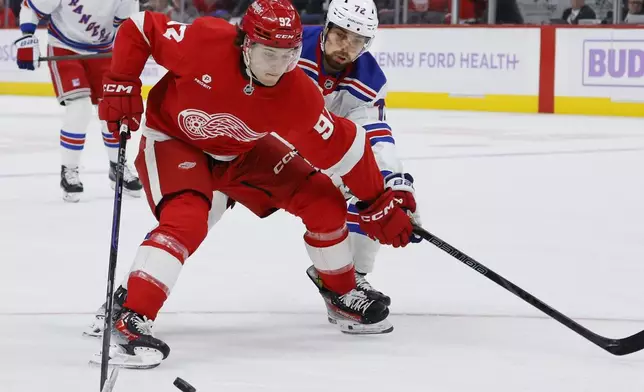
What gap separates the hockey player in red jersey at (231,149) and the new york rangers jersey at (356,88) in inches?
8.9

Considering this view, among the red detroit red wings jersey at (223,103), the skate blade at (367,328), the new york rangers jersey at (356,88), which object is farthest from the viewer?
the new york rangers jersey at (356,88)

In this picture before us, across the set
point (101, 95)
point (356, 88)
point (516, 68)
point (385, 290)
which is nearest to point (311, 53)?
point (356, 88)

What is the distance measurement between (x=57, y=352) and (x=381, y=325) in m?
0.85

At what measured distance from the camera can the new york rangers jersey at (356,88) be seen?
329 centimetres

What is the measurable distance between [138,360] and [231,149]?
0.62 metres

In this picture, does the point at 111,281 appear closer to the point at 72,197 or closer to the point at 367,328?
the point at 367,328

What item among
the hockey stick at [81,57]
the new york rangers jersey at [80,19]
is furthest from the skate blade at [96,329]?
the new york rangers jersey at [80,19]

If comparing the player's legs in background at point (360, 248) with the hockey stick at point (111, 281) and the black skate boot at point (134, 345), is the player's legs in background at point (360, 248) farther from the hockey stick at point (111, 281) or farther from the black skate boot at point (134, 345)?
the black skate boot at point (134, 345)

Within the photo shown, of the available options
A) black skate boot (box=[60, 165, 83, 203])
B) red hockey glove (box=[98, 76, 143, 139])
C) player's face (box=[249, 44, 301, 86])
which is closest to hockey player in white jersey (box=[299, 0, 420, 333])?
player's face (box=[249, 44, 301, 86])

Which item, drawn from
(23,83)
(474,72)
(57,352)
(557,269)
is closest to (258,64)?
(57,352)

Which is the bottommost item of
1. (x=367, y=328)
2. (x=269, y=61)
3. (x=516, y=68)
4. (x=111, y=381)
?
(x=516, y=68)

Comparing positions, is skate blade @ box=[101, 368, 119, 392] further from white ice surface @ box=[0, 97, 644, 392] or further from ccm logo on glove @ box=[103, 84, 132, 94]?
ccm logo on glove @ box=[103, 84, 132, 94]

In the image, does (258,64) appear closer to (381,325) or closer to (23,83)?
(381,325)

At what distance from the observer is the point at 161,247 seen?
2.73m
